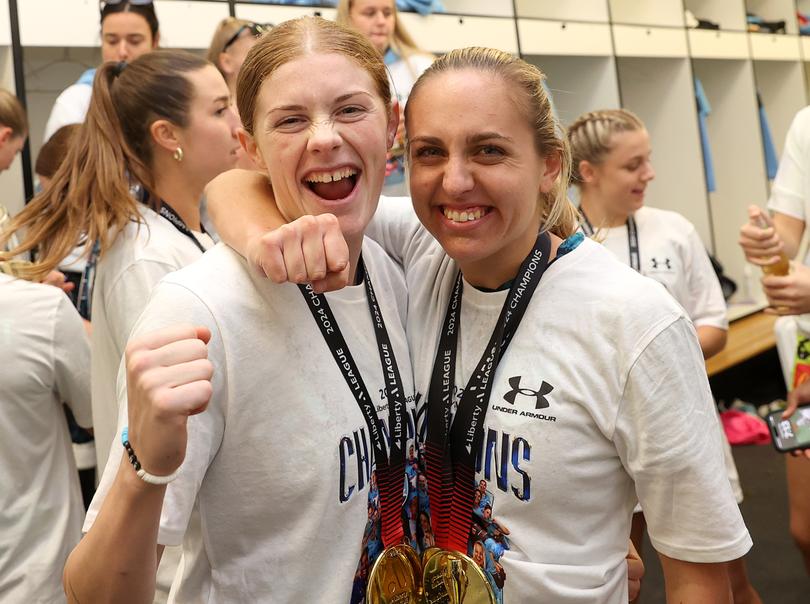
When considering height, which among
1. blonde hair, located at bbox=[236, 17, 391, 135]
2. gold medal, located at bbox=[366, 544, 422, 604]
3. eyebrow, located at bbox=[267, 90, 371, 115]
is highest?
blonde hair, located at bbox=[236, 17, 391, 135]

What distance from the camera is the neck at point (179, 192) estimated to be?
6.94 feet

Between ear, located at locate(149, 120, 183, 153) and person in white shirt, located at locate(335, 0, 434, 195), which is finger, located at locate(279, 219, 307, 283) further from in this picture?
person in white shirt, located at locate(335, 0, 434, 195)

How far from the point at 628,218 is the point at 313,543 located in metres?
2.24

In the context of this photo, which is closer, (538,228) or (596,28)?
(538,228)

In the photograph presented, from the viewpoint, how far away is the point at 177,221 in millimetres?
2020

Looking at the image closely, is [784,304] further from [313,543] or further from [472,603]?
[313,543]

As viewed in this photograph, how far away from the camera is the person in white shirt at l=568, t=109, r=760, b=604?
289 cm

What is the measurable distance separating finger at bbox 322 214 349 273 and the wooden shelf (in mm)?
3916

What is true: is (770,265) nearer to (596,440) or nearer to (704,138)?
(596,440)

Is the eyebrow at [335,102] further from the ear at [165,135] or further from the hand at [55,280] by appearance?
the hand at [55,280]

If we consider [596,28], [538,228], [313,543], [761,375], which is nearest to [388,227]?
[538,228]

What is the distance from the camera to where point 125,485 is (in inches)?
38.0

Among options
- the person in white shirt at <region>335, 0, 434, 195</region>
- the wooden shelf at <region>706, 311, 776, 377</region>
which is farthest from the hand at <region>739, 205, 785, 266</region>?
the wooden shelf at <region>706, 311, 776, 377</region>

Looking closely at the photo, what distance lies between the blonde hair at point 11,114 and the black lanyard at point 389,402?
193cm
